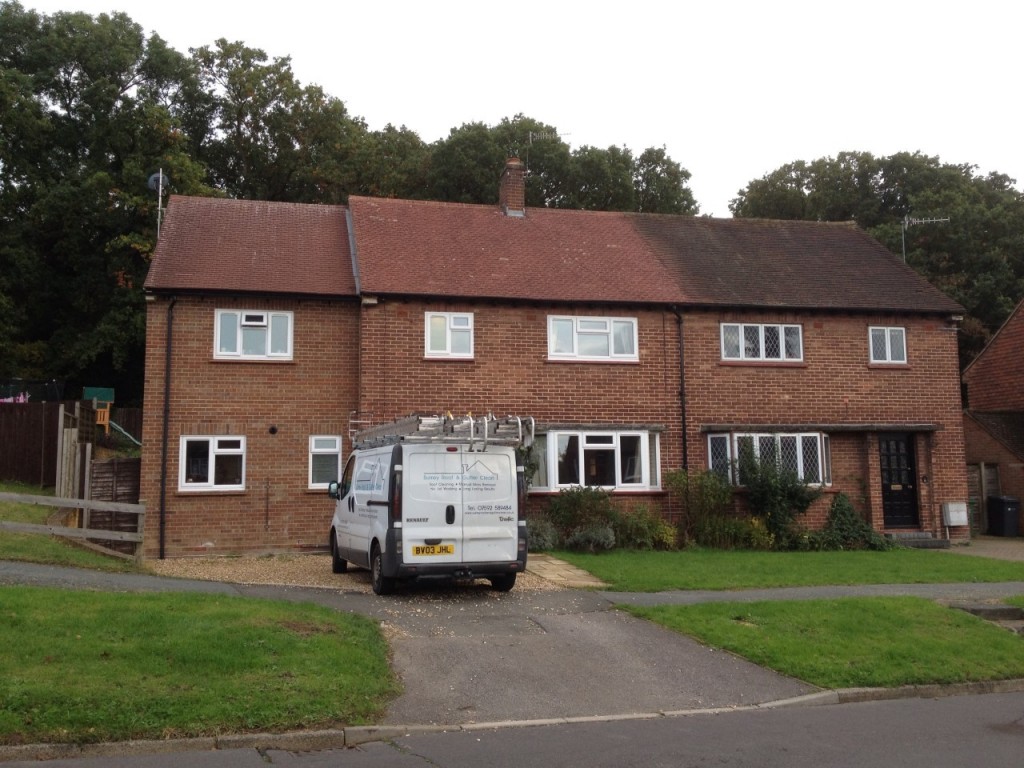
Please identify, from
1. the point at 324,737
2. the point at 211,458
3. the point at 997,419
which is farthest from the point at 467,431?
the point at 997,419

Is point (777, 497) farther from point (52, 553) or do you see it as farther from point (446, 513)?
point (52, 553)

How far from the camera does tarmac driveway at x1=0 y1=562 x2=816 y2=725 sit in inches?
323

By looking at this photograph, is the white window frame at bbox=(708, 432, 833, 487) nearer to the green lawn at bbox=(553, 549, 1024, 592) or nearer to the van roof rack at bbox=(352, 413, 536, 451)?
the green lawn at bbox=(553, 549, 1024, 592)

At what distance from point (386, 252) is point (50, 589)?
11.6 m

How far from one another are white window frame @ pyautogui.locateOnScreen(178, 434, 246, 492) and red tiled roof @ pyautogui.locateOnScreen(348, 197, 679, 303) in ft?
13.1

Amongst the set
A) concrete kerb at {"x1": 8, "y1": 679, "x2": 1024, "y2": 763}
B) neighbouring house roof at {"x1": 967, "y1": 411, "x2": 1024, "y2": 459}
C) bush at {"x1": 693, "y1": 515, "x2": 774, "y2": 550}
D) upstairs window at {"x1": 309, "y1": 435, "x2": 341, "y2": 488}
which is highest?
neighbouring house roof at {"x1": 967, "y1": 411, "x2": 1024, "y2": 459}

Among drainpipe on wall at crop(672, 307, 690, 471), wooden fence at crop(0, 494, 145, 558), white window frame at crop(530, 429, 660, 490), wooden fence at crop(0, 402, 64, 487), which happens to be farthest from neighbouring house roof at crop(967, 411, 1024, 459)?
wooden fence at crop(0, 402, 64, 487)

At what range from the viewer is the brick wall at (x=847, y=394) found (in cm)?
2058

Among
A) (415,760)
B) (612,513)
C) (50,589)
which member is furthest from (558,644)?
(612,513)

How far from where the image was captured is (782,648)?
993 cm

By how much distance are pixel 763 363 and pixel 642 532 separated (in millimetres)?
5066

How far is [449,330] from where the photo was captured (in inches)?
765

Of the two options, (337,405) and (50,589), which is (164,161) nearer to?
(337,405)

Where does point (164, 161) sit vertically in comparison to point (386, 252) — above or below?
above
